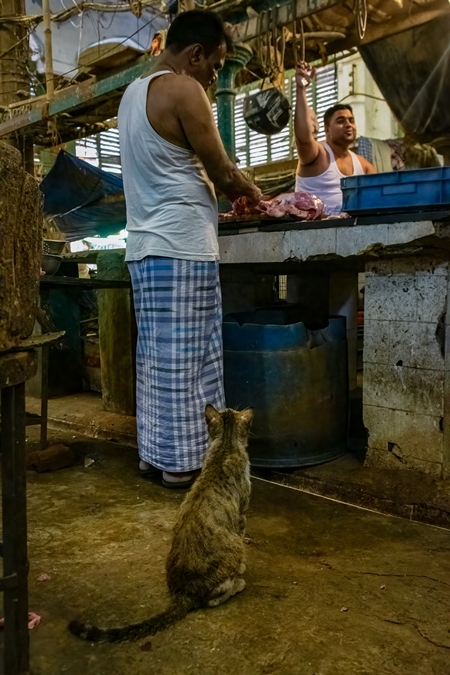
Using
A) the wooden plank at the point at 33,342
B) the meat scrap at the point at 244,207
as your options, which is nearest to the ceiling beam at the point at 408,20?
the meat scrap at the point at 244,207

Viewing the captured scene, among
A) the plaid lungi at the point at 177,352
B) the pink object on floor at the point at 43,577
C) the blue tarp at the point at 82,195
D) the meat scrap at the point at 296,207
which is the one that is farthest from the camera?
the blue tarp at the point at 82,195

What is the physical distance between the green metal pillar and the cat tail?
4.93m

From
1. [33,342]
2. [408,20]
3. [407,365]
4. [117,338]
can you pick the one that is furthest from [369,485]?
[408,20]

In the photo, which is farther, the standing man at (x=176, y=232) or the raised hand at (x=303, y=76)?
the raised hand at (x=303, y=76)

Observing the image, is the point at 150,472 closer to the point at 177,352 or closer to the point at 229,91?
the point at 177,352

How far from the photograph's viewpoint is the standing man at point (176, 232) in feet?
11.1

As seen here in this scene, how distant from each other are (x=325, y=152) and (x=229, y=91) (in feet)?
5.80

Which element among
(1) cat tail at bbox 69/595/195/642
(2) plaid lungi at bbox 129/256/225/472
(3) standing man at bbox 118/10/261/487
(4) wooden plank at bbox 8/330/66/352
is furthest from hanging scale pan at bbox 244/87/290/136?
(1) cat tail at bbox 69/595/195/642

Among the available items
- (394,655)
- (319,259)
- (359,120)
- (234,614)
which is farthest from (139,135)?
(359,120)

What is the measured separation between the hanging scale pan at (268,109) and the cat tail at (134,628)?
526 cm

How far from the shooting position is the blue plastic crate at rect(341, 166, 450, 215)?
3.38 metres

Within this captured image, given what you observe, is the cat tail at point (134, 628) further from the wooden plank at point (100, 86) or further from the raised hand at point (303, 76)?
the wooden plank at point (100, 86)

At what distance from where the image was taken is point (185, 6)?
5.98 metres

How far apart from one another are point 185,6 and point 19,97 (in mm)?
4629
